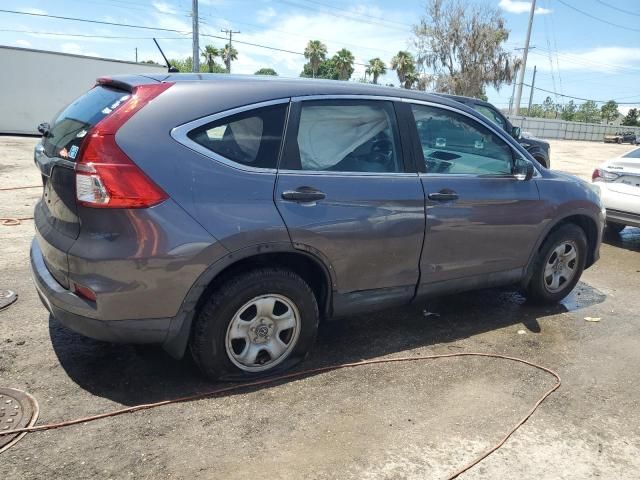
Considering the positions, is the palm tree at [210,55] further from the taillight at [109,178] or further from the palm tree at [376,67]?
the taillight at [109,178]

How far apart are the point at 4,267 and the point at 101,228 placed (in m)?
2.98

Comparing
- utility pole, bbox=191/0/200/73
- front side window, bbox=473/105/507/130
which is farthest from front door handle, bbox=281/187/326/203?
utility pole, bbox=191/0/200/73

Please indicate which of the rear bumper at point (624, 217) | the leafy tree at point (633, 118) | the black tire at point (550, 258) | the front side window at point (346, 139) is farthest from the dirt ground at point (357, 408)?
the leafy tree at point (633, 118)

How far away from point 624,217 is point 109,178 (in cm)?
667

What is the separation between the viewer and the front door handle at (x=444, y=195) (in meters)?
3.65

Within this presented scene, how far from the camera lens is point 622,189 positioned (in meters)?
7.06

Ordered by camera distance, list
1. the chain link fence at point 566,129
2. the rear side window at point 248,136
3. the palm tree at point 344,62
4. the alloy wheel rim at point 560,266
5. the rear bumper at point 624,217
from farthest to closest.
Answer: the palm tree at point 344,62, the chain link fence at point 566,129, the rear bumper at point 624,217, the alloy wheel rim at point 560,266, the rear side window at point 248,136

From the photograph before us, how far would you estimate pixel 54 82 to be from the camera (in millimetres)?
21047

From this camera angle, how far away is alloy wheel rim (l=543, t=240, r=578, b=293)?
4.66 m

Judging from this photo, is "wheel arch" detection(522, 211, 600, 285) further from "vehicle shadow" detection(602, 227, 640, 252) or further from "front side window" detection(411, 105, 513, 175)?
"vehicle shadow" detection(602, 227, 640, 252)

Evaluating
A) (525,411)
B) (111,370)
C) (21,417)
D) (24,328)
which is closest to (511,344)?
(525,411)

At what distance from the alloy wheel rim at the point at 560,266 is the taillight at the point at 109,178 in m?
3.45

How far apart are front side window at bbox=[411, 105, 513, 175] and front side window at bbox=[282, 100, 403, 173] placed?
0.28 metres

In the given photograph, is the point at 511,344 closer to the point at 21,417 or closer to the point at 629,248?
the point at 21,417
